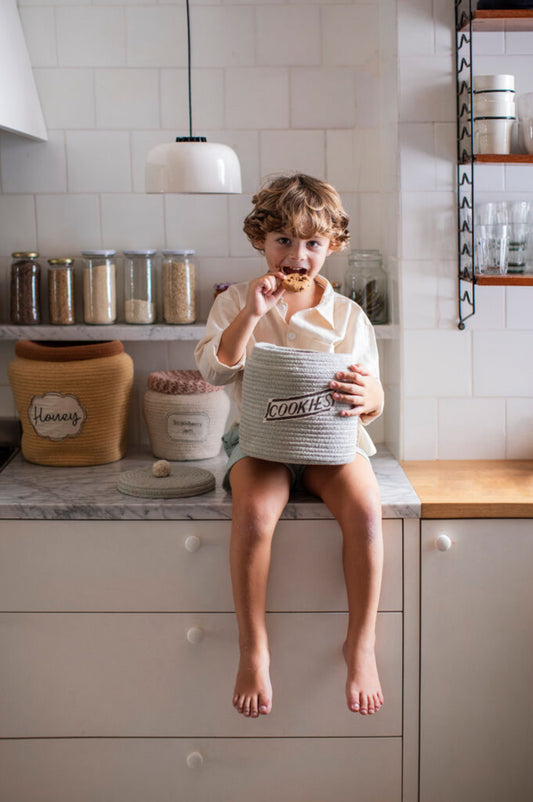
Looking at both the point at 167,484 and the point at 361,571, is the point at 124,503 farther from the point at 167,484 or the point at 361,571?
the point at 361,571

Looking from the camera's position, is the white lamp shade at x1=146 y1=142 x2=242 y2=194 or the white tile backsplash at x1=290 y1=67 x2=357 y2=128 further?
the white tile backsplash at x1=290 y1=67 x2=357 y2=128

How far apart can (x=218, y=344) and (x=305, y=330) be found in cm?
19

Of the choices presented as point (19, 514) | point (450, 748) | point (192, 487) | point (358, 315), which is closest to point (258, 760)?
point (450, 748)

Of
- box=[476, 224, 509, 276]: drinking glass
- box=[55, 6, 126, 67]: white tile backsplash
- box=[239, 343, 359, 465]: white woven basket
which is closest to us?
box=[239, 343, 359, 465]: white woven basket

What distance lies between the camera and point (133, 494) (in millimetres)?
2080

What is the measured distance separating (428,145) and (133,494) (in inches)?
42.0

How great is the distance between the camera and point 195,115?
8.09 ft

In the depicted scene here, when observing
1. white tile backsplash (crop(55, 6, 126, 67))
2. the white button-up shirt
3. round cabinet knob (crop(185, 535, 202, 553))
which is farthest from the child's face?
white tile backsplash (crop(55, 6, 126, 67))

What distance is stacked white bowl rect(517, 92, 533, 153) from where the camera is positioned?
6.97ft

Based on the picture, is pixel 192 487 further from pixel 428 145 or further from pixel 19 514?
pixel 428 145

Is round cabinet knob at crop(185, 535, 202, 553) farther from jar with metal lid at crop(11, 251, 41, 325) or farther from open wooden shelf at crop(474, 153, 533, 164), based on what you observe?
open wooden shelf at crop(474, 153, 533, 164)

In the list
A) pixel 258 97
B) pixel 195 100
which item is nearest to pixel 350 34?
pixel 258 97

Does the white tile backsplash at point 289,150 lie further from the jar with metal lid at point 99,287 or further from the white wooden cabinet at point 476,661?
the white wooden cabinet at point 476,661

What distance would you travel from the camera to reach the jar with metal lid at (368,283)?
2.39 metres
